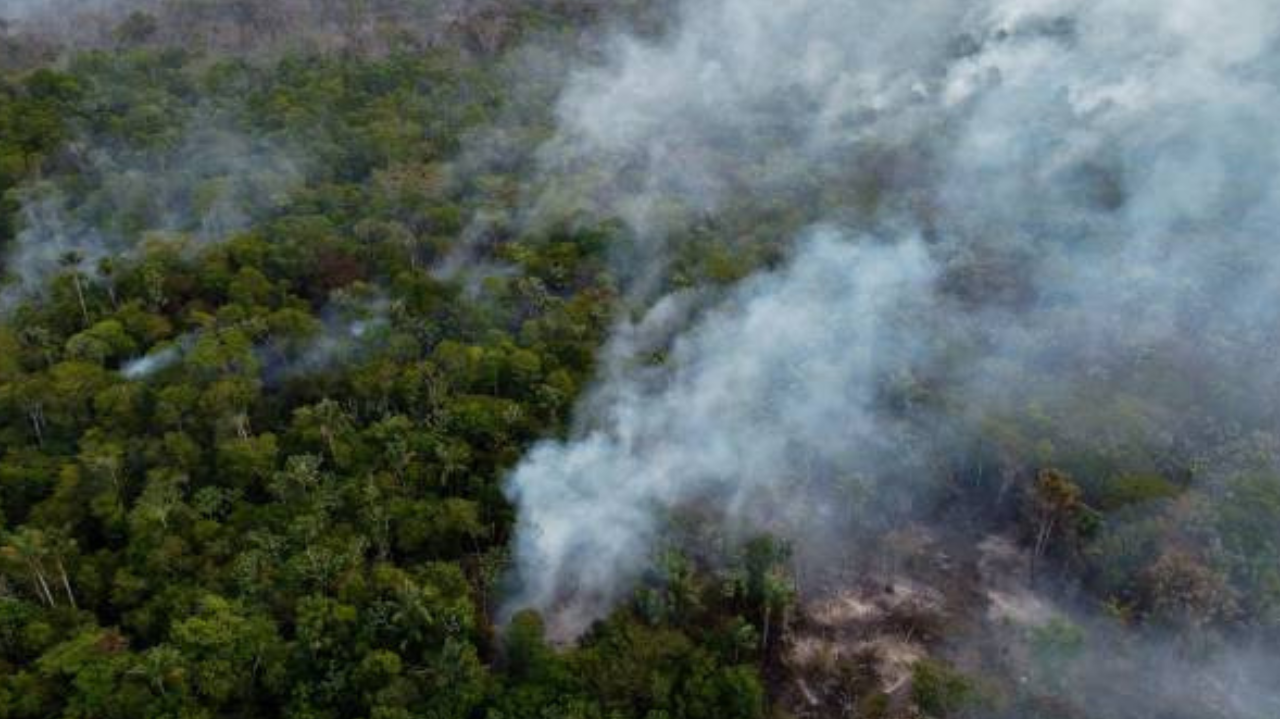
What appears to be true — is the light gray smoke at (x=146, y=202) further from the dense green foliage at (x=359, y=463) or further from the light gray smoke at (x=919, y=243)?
the light gray smoke at (x=919, y=243)

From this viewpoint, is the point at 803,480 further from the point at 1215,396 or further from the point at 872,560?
the point at 1215,396

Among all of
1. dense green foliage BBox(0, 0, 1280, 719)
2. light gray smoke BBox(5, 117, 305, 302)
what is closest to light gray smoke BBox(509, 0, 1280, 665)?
dense green foliage BBox(0, 0, 1280, 719)

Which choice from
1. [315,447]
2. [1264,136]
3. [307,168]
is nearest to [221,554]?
[315,447]

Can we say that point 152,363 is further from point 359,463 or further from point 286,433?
point 359,463

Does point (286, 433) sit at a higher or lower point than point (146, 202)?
lower

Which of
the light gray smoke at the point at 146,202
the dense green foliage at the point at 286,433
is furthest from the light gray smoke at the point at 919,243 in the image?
the light gray smoke at the point at 146,202

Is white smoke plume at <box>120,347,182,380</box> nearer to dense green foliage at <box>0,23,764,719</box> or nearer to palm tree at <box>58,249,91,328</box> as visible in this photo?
dense green foliage at <box>0,23,764,719</box>

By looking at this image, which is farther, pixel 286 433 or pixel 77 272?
pixel 77 272

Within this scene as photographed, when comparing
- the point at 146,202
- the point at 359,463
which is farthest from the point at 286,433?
the point at 146,202

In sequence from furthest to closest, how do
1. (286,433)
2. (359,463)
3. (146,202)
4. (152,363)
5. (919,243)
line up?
(146,202) → (919,243) → (152,363) → (286,433) → (359,463)
